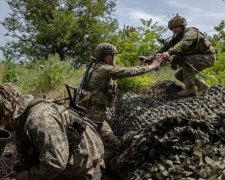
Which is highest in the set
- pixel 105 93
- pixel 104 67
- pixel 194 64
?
pixel 194 64

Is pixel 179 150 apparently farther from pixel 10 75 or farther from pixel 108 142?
pixel 10 75

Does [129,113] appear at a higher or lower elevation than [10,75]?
lower

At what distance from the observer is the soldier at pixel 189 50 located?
21.4ft

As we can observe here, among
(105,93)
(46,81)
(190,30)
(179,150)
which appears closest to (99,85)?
(105,93)

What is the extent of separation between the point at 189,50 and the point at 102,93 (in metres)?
2.41

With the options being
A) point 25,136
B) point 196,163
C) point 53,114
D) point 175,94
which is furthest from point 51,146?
point 175,94

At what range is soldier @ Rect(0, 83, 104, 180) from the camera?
2.56 metres

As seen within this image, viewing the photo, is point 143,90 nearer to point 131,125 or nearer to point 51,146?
point 131,125

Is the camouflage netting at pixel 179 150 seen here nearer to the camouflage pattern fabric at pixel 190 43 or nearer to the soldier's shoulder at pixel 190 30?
the camouflage pattern fabric at pixel 190 43

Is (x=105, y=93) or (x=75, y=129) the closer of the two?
(x=75, y=129)

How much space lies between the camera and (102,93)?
18.1 feet

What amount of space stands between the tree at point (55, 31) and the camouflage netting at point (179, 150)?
10910 mm

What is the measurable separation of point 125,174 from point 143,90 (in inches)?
143

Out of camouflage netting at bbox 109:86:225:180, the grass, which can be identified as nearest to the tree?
the grass
